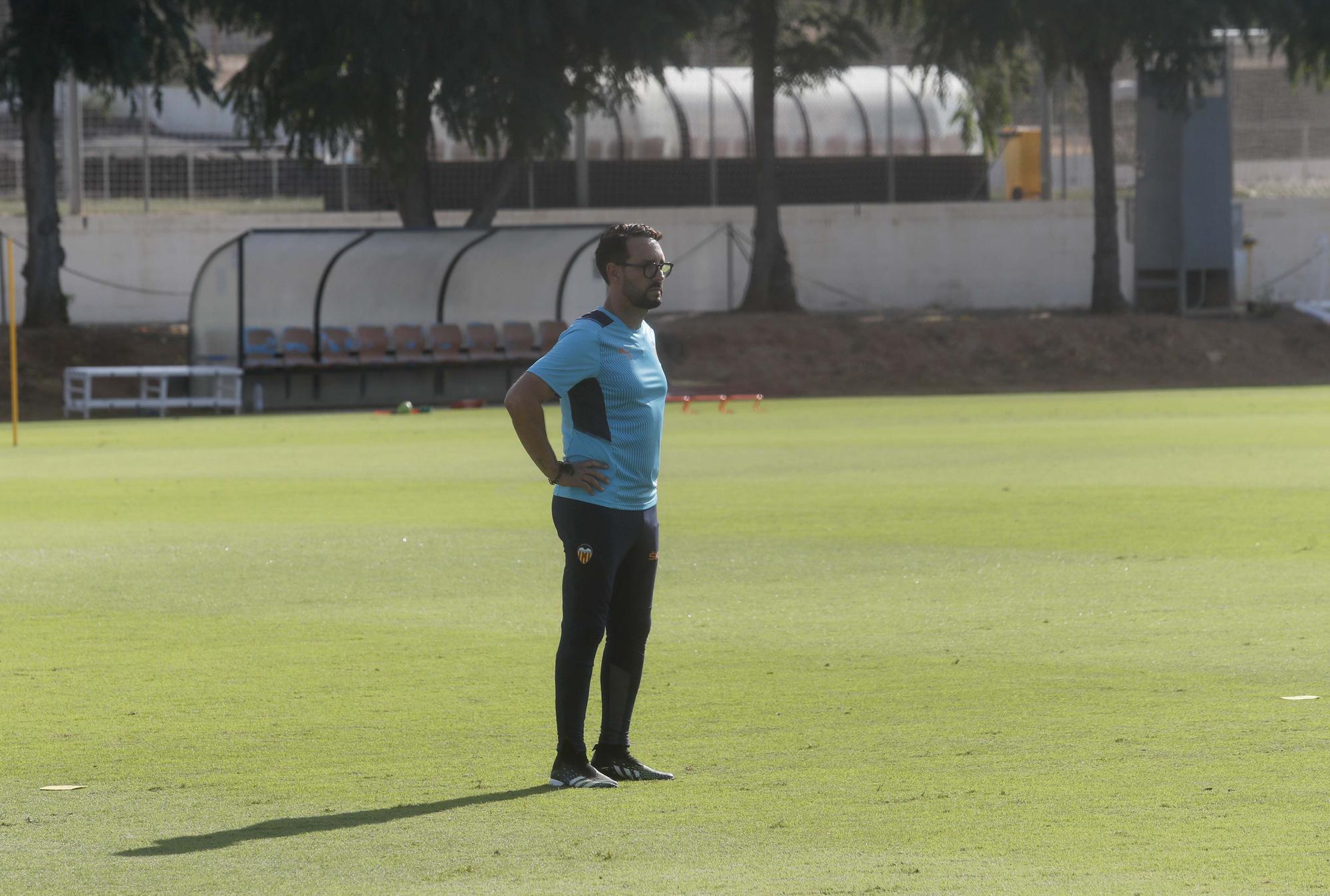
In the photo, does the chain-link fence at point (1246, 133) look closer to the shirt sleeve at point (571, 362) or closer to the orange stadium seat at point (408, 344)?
the orange stadium seat at point (408, 344)

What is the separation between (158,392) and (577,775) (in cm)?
3119

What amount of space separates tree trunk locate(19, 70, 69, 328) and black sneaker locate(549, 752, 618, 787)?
33.8m

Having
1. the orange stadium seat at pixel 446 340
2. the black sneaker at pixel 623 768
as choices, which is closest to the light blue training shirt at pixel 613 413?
the black sneaker at pixel 623 768

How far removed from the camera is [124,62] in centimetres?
3691

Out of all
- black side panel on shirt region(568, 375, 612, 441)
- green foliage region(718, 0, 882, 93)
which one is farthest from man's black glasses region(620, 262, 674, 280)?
green foliage region(718, 0, 882, 93)

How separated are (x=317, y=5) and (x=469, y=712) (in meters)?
32.0

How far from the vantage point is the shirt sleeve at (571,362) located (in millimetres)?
6938

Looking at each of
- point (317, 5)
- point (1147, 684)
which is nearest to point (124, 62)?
point (317, 5)

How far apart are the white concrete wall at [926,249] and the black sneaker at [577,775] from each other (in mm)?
39429

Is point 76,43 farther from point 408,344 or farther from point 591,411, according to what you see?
point 591,411

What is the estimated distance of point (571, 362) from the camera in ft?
22.8

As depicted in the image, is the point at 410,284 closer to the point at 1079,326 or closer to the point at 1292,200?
the point at 1079,326

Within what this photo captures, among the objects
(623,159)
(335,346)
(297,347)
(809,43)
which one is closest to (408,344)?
(335,346)

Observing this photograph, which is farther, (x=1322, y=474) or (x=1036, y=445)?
(x=1036, y=445)
